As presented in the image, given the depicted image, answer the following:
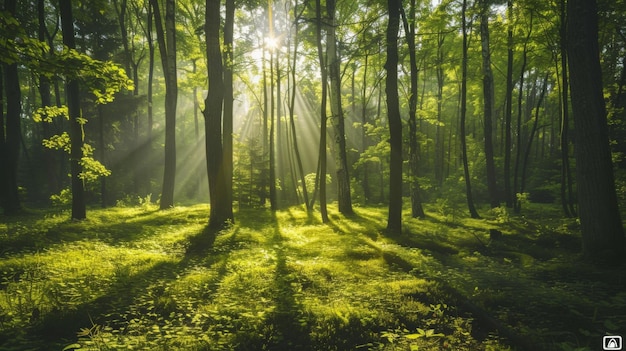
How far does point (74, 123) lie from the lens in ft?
36.2

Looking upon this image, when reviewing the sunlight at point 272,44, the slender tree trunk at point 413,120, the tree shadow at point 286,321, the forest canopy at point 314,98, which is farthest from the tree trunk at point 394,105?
the sunlight at point 272,44

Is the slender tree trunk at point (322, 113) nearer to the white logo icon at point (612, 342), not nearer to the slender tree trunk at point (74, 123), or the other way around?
the slender tree trunk at point (74, 123)

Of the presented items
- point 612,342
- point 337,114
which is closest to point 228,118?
point 337,114

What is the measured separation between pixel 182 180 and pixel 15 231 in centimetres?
2580

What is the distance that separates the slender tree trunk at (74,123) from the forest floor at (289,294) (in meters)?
1.88

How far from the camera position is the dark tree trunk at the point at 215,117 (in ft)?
34.0

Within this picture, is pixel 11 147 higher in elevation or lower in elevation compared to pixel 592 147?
higher

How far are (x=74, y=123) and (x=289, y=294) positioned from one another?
1057 centimetres

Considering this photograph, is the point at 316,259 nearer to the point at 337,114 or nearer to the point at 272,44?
the point at 337,114

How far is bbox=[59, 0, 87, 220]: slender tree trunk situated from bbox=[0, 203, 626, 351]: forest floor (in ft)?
6.17

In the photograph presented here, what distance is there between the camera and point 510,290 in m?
5.32

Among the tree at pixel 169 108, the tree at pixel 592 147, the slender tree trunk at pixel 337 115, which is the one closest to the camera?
the tree at pixel 592 147

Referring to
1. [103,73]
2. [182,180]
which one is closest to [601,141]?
[103,73]

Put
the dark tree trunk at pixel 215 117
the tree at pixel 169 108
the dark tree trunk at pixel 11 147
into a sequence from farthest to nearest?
the tree at pixel 169 108
the dark tree trunk at pixel 11 147
the dark tree trunk at pixel 215 117
